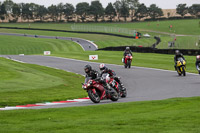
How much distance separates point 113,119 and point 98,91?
5.32 metres

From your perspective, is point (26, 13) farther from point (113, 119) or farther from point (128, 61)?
point (113, 119)

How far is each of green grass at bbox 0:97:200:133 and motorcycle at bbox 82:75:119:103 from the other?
2.04 metres

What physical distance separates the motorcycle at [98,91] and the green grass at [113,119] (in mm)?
2042

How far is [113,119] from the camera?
34.0ft

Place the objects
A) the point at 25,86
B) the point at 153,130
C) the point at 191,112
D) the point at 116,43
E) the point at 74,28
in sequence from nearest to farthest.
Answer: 1. the point at 153,130
2. the point at 191,112
3. the point at 25,86
4. the point at 116,43
5. the point at 74,28

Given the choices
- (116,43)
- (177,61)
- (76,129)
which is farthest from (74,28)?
(76,129)

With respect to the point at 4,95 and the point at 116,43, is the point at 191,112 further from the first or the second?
the point at 116,43

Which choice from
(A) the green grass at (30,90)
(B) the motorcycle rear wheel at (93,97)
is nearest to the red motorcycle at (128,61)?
(A) the green grass at (30,90)

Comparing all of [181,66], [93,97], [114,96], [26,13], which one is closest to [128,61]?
[181,66]

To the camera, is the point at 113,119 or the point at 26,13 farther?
the point at 26,13

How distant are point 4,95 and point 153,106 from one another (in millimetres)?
7081

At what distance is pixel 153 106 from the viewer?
12.9 meters

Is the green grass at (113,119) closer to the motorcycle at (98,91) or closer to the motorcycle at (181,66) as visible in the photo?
the motorcycle at (98,91)

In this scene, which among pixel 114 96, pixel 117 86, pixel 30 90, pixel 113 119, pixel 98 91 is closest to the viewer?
pixel 113 119
